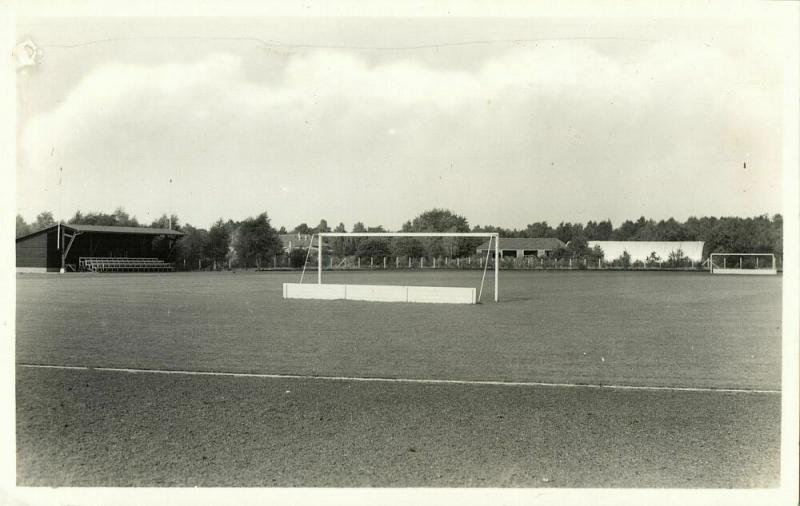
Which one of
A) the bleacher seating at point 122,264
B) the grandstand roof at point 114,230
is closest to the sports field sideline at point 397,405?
the grandstand roof at point 114,230

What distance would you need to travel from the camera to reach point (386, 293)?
63.6 feet

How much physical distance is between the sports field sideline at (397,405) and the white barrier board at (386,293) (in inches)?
219

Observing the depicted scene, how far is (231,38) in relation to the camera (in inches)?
252

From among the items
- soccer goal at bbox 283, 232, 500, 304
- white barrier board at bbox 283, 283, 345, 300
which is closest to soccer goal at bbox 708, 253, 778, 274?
soccer goal at bbox 283, 232, 500, 304

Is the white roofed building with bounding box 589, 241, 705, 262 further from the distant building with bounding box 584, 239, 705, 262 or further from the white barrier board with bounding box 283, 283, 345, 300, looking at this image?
the white barrier board with bounding box 283, 283, 345, 300

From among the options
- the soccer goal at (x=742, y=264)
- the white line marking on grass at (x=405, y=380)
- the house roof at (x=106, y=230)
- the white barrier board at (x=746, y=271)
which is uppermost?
the house roof at (x=106, y=230)

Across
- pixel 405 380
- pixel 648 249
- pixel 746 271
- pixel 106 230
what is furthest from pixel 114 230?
pixel 746 271

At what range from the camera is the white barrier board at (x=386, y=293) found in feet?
61.4

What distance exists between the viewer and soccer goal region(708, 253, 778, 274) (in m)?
44.4

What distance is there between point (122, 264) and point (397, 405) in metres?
37.7

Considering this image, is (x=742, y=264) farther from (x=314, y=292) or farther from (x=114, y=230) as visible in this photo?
(x=114, y=230)

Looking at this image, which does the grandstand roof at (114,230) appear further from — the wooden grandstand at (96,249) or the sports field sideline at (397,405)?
the sports field sideline at (397,405)
